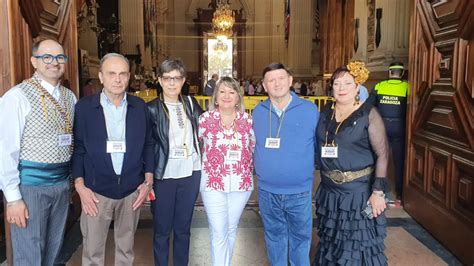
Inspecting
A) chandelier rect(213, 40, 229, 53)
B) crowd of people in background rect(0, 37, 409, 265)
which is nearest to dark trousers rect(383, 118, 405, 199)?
crowd of people in background rect(0, 37, 409, 265)

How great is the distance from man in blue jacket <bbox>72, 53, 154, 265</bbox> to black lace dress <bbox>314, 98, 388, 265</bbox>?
121cm

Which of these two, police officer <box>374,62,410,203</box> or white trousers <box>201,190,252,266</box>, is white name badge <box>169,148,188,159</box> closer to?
white trousers <box>201,190,252,266</box>

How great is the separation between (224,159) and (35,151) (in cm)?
115

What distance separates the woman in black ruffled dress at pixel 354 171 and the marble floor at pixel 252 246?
1.04m

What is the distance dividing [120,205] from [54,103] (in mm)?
740

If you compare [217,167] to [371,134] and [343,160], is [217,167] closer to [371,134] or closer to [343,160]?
[343,160]

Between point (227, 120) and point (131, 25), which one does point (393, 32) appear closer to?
point (227, 120)

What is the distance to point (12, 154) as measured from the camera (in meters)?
2.23

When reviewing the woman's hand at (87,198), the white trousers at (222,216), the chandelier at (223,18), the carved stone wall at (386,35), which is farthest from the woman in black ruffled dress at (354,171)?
the chandelier at (223,18)

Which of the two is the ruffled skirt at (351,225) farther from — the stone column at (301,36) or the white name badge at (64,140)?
the stone column at (301,36)

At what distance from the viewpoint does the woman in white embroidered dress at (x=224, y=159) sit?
2777 millimetres

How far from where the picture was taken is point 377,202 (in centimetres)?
253

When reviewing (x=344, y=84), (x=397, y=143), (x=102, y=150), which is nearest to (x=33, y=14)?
(x=102, y=150)

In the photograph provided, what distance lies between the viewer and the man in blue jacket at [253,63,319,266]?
2.71 metres
